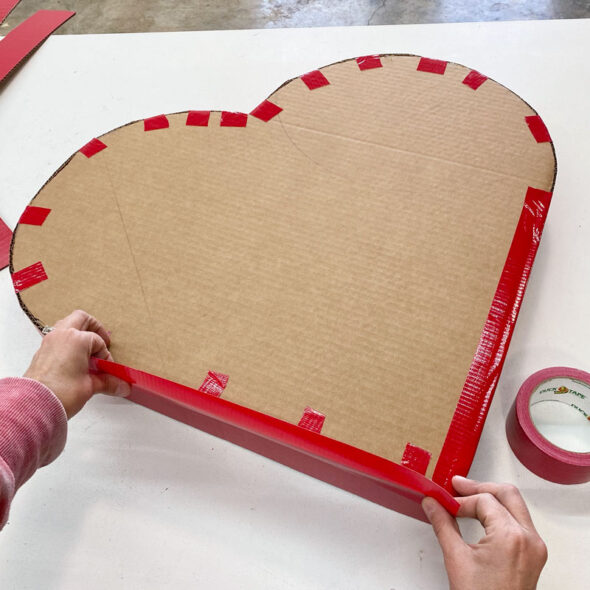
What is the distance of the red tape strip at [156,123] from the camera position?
1.00 meters

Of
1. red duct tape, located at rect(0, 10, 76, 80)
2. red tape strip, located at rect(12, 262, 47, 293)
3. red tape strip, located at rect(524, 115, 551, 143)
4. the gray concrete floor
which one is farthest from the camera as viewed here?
the gray concrete floor

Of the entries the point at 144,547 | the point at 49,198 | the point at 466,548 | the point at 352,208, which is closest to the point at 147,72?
the point at 49,198

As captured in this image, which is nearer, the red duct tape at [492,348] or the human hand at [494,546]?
the human hand at [494,546]

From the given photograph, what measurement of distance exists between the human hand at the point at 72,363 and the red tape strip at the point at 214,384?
0.12m

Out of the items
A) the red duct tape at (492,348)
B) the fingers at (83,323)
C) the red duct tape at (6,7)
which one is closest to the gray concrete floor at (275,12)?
the red duct tape at (6,7)

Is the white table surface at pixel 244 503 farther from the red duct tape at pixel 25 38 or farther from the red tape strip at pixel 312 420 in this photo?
the red duct tape at pixel 25 38

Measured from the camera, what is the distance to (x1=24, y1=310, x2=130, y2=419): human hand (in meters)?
0.69

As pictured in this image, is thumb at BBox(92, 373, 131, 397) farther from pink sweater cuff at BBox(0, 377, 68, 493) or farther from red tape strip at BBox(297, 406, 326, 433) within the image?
red tape strip at BBox(297, 406, 326, 433)

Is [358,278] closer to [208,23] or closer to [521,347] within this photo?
[521,347]

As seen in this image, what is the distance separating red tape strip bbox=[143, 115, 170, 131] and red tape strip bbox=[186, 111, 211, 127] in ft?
0.14

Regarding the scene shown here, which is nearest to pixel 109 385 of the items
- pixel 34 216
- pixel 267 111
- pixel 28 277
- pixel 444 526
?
pixel 28 277

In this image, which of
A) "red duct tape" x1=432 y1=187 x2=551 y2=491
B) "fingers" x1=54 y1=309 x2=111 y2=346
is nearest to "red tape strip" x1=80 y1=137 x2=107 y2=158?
"fingers" x1=54 y1=309 x2=111 y2=346

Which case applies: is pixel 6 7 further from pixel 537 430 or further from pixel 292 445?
pixel 537 430

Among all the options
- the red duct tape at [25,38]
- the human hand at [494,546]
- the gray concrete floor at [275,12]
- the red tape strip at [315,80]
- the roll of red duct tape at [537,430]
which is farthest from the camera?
the gray concrete floor at [275,12]
